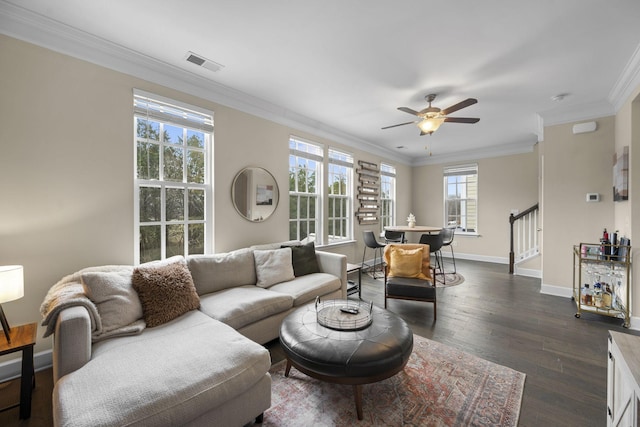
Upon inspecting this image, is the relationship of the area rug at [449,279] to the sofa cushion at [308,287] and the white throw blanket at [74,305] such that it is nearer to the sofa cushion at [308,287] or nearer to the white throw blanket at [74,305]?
the sofa cushion at [308,287]

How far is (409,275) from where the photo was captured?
3.38 m

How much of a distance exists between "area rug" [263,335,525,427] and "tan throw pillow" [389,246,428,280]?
1.23m

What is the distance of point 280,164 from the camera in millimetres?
3973

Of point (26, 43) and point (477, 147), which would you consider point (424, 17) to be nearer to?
point (26, 43)

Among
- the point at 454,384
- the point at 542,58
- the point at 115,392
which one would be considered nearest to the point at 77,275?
the point at 115,392

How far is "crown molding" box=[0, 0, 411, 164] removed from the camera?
200cm

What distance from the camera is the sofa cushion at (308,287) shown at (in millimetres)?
2756

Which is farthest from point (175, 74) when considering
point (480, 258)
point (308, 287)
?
point (480, 258)

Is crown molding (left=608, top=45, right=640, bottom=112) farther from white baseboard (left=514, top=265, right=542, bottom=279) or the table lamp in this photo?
the table lamp

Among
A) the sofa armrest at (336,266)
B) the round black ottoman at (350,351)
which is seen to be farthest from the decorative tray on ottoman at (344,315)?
the sofa armrest at (336,266)

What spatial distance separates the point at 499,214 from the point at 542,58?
15.2ft

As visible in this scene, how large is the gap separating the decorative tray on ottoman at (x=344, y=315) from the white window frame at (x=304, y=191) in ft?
5.75

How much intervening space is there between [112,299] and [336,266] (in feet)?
7.44

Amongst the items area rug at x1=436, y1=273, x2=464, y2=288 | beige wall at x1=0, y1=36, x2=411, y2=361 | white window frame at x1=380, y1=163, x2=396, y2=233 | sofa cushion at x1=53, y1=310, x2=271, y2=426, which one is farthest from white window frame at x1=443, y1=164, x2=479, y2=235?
sofa cushion at x1=53, y1=310, x2=271, y2=426
